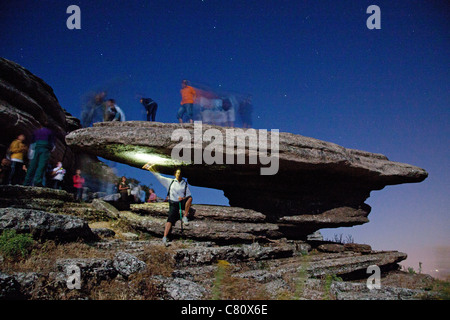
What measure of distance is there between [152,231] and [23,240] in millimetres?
5143

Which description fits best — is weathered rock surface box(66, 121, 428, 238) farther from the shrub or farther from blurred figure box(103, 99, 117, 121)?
the shrub

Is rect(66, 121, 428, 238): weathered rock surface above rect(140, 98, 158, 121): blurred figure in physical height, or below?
below

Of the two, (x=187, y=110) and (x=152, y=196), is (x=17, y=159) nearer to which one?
(x=187, y=110)

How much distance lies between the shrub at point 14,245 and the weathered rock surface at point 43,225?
0.52 metres

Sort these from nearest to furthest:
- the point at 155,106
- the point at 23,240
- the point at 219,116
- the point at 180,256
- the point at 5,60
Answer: the point at 23,240 → the point at 180,256 → the point at 219,116 → the point at 155,106 → the point at 5,60

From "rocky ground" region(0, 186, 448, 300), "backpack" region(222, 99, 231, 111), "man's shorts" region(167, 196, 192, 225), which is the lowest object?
"rocky ground" region(0, 186, 448, 300)

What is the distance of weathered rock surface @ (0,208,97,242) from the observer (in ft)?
22.2

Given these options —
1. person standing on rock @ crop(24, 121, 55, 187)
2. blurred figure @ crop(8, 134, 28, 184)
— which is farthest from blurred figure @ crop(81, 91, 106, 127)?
blurred figure @ crop(8, 134, 28, 184)

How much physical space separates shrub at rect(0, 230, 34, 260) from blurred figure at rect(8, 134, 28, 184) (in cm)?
895
